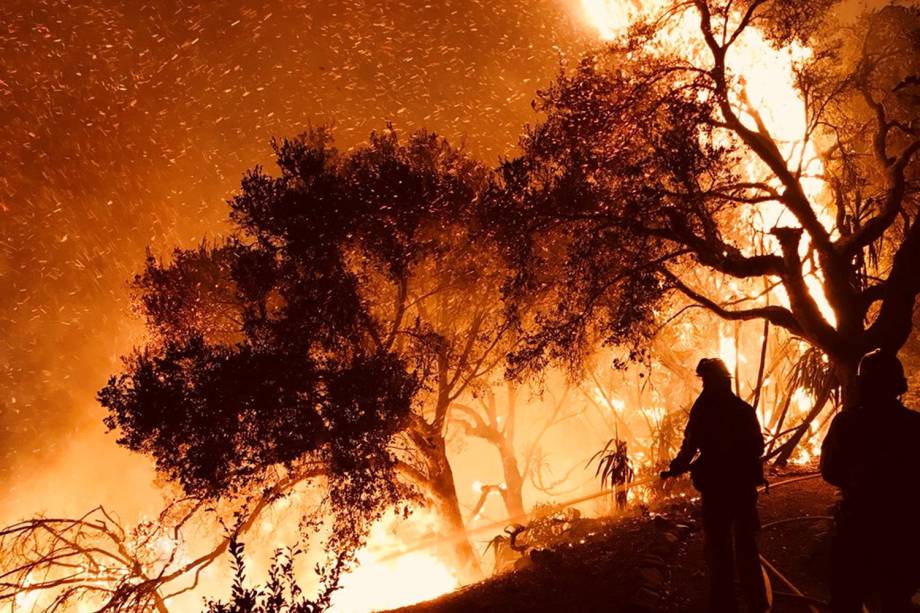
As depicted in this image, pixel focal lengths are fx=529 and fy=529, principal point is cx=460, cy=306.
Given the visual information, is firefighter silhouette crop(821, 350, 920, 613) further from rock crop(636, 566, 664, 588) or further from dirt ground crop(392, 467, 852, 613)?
rock crop(636, 566, 664, 588)

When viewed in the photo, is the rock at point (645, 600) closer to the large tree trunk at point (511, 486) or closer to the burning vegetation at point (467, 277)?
the burning vegetation at point (467, 277)

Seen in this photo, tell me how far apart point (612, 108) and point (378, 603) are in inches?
649

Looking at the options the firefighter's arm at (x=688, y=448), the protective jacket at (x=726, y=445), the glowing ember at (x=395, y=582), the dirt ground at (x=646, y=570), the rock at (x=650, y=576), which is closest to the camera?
the protective jacket at (x=726, y=445)

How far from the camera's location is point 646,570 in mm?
6766

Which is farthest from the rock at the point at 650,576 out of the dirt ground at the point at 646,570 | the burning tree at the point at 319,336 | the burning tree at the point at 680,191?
the burning tree at the point at 319,336

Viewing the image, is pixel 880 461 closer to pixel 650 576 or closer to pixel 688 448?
pixel 688 448

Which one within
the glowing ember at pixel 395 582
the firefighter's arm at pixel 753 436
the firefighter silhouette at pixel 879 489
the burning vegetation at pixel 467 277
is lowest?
the glowing ember at pixel 395 582

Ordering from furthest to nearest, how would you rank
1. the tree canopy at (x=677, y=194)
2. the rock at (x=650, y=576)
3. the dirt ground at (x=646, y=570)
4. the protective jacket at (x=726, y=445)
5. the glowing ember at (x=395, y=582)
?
1. the glowing ember at (x=395, y=582)
2. the tree canopy at (x=677, y=194)
3. the rock at (x=650, y=576)
4. the dirt ground at (x=646, y=570)
5. the protective jacket at (x=726, y=445)

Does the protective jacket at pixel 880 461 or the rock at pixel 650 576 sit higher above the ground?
the protective jacket at pixel 880 461

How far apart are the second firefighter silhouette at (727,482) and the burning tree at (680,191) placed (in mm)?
4982

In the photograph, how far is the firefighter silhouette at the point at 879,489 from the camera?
3842mm

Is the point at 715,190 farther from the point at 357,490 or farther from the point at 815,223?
the point at 357,490

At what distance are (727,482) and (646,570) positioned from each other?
2407 mm

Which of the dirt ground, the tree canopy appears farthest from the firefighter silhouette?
the tree canopy
